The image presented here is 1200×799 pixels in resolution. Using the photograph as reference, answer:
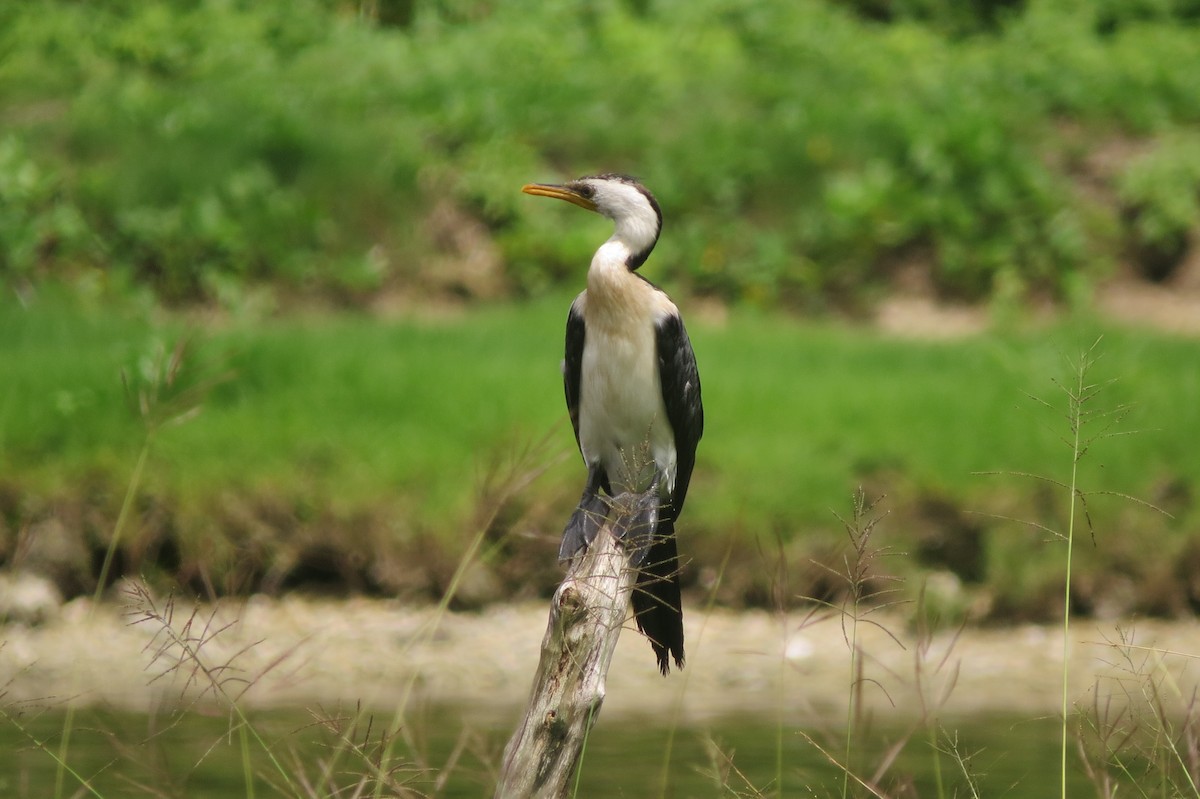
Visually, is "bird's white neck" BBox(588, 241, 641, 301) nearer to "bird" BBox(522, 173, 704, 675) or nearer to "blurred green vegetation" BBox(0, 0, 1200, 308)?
"bird" BBox(522, 173, 704, 675)

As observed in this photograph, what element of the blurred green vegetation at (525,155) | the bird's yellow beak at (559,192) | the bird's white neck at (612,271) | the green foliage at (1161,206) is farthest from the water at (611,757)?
the green foliage at (1161,206)

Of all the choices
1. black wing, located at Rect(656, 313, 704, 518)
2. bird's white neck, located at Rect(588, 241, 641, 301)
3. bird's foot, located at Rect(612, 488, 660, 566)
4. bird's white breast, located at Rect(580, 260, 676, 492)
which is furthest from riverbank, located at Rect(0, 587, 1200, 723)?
bird's white neck, located at Rect(588, 241, 641, 301)

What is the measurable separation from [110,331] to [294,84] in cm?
626

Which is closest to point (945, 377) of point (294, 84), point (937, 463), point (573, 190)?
point (937, 463)

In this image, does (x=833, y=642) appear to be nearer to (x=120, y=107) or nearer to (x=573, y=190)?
(x=573, y=190)

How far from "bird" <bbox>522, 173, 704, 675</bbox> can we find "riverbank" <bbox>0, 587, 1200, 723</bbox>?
9.47ft

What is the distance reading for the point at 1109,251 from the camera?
15289 millimetres

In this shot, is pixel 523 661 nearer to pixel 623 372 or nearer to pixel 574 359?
pixel 574 359

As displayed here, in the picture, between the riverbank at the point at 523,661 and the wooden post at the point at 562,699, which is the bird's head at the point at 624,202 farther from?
the riverbank at the point at 523,661

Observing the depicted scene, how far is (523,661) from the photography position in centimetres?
835

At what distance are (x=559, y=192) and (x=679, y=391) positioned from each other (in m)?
0.93

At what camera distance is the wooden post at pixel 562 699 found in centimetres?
336

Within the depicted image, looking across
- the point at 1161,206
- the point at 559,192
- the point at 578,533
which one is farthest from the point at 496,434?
the point at 1161,206

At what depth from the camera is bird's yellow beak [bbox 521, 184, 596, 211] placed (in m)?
4.02
